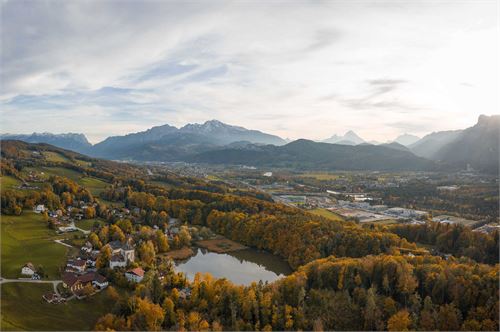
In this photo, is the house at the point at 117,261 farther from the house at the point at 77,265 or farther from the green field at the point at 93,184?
the green field at the point at 93,184

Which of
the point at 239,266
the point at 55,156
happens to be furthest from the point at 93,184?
the point at 239,266

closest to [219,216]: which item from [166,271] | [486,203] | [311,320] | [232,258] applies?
[232,258]

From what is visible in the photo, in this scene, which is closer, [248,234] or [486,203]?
[248,234]

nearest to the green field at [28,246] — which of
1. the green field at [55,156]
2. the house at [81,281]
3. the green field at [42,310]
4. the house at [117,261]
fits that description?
the house at [81,281]

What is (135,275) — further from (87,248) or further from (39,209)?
(39,209)

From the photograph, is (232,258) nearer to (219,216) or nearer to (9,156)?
(219,216)

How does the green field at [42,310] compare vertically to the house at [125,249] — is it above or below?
below
